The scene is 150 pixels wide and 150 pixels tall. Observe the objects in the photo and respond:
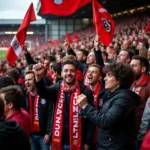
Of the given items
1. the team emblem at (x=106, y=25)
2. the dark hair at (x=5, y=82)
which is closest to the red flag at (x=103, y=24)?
the team emblem at (x=106, y=25)

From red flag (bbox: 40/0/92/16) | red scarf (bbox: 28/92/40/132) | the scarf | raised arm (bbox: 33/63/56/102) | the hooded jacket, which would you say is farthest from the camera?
red flag (bbox: 40/0/92/16)

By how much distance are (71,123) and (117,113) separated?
0.95 m

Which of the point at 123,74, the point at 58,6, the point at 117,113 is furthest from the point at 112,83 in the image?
the point at 58,6

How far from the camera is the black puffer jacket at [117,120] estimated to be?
2670 millimetres

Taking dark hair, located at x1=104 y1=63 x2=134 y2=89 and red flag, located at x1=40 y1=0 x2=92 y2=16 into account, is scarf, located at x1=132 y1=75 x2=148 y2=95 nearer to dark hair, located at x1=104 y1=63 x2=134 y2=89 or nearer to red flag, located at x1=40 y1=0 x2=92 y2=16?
dark hair, located at x1=104 y1=63 x2=134 y2=89

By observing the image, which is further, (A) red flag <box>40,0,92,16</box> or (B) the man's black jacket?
(A) red flag <box>40,0,92,16</box>

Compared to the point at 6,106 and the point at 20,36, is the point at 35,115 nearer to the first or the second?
the point at 6,106

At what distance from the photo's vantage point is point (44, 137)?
4.10 metres

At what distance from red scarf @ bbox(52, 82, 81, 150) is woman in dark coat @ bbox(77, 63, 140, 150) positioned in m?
0.59

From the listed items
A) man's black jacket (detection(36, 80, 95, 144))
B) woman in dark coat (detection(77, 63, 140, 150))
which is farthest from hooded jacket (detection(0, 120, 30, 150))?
man's black jacket (detection(36, 80, 95, 144))

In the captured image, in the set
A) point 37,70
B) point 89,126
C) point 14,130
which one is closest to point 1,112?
point 14,130

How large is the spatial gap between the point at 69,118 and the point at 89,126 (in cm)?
29

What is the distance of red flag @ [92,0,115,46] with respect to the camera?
572 cm

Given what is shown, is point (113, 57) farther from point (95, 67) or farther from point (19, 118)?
point (19, 118)
